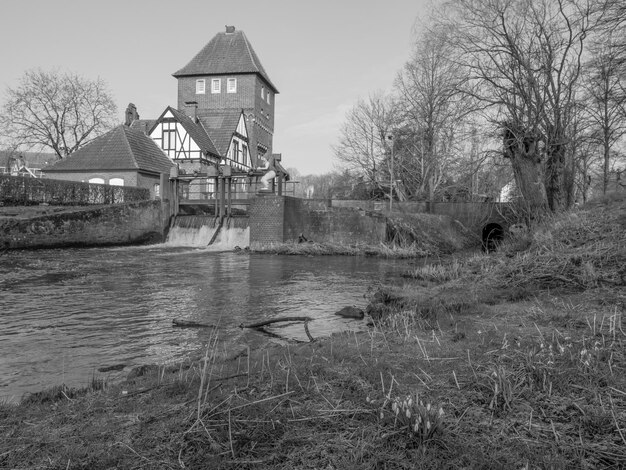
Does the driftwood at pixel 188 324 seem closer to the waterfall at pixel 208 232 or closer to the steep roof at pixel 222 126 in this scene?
the waterfall at pixel 208 232

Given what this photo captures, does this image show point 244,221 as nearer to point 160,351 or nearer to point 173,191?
point 173,191

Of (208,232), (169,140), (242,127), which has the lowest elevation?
(208,232)

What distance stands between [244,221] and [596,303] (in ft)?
62.8

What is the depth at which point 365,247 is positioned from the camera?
794 inches

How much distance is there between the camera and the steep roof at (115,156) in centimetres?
3362

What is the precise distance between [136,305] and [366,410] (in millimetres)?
6375

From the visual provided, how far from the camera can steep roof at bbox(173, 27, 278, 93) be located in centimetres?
5156

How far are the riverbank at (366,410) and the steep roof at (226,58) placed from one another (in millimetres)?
51153

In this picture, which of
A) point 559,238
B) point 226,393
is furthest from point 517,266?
point 226,393

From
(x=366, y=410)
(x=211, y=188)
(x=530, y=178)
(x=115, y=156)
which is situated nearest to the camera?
(x=366, y=410)

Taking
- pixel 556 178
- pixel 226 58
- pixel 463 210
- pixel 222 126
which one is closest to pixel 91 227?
pixel 556 178

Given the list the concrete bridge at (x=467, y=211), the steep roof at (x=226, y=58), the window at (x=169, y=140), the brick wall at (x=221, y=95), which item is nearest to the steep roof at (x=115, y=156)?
the window at (x=169, y=140)

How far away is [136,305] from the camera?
7.91m

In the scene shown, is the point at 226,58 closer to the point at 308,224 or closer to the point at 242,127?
the point at 242,127
